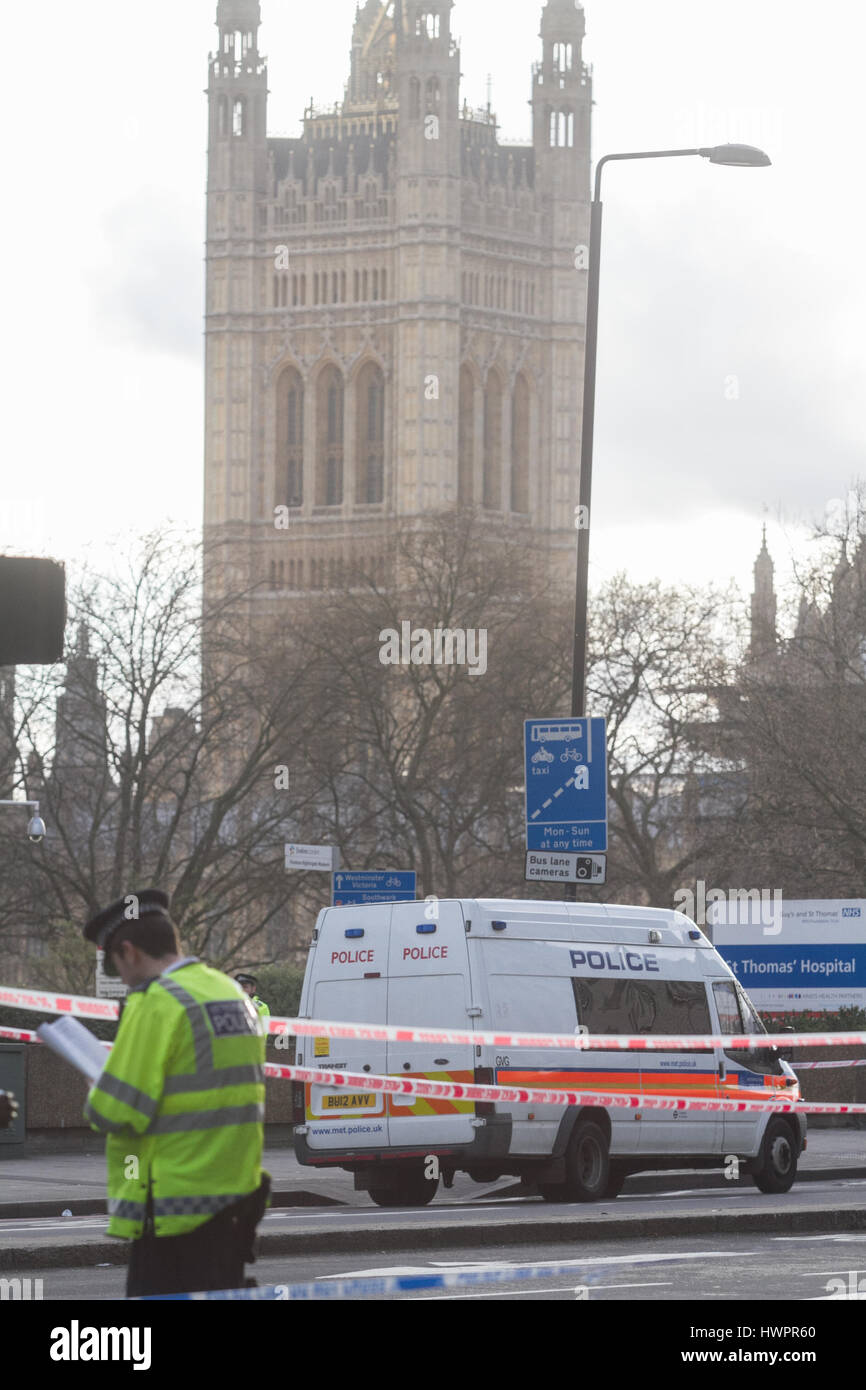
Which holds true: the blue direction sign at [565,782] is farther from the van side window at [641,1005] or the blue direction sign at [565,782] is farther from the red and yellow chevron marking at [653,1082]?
the red and yellow chevron marking at [653,1082]

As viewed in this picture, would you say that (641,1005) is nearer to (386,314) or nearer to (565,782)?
(565,782)

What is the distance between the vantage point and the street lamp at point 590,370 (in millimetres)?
23859

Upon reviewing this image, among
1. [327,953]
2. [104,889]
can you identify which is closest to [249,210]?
[104,889]

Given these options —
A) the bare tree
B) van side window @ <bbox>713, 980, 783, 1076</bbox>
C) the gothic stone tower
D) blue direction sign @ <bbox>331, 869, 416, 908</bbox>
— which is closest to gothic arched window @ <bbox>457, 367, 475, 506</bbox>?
the gothic stone tower

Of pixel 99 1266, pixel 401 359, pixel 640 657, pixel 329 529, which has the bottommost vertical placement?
pixel 99 1266

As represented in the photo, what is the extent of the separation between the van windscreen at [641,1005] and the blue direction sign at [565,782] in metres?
1.78

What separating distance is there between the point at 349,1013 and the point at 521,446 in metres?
109

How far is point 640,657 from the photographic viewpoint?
5844 cm

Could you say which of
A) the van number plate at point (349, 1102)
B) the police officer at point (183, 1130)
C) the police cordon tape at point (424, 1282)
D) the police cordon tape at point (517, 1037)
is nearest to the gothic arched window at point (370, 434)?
the police cordon tape at point (517, 1037)

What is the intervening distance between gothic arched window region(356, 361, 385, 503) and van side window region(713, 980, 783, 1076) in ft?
344

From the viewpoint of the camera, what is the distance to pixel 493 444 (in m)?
127

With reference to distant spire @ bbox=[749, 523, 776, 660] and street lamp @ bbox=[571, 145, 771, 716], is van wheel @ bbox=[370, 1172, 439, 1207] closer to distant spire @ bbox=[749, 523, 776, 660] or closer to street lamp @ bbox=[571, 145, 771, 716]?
street lamp @ bbox=[571, 145, 771, 716]
